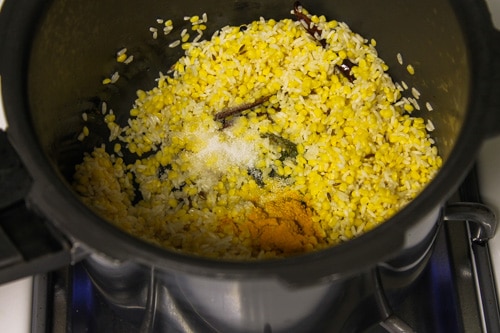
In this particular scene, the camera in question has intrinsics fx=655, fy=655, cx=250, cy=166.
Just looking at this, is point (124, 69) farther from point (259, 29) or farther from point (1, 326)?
point (1, 326)

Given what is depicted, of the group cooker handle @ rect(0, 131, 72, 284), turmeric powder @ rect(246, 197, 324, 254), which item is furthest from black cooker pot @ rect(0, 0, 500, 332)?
turmeric powder @ rect(246, 197, 324, 254)

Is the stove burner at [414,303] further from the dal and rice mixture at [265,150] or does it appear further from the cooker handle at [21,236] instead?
the cooker handle at [21,236]

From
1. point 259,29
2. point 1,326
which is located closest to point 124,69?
point 259,29

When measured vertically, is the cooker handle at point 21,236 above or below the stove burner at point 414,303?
above

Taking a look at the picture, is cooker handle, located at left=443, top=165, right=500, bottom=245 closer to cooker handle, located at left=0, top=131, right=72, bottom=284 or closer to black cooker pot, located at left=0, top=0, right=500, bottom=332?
black cooker pot, located at left=0, top=0, right=500, bottom=332

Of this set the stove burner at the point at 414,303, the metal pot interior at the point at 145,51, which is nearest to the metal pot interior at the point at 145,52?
the metal pot interior at the point at 145,51

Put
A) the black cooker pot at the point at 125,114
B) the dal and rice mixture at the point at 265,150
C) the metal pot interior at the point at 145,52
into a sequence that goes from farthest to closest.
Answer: the dal and rice mixture at the point at 265,150, the metal pot interior at the point at 145,52, the black cooker pot at the point at 125,114
